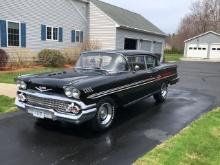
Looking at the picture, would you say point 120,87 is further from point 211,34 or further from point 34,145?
point 211,34

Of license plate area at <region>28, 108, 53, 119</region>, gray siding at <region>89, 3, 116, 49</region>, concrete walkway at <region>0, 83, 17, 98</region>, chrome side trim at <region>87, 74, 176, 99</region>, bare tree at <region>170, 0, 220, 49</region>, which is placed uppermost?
bare tree at <region>170, 0, 220, 49</region>

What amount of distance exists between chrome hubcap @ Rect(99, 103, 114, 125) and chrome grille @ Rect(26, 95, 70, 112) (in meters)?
0.90

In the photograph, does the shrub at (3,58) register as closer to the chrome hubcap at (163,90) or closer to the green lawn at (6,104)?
the green lawn at (6,104)

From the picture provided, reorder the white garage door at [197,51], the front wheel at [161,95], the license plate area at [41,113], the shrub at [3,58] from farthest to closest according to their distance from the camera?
the white garage door at [197,51] → the shrub at [3,58] → the front wheel at [161,95] → the license plate area at [41,113]

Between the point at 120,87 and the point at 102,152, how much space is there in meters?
1.91

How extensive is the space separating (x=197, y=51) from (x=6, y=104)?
4739cm

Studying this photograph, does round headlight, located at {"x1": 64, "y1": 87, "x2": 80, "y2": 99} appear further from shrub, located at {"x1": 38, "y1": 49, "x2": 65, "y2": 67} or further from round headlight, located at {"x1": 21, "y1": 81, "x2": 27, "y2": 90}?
shrub, located at {"x1": 38, "y1": 49, "x2": 65, "y2": 67}

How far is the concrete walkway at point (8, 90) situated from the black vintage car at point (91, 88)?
3315 millimetres

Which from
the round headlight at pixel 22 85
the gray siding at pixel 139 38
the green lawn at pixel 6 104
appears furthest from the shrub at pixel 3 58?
the round headlight at pixel 22 85

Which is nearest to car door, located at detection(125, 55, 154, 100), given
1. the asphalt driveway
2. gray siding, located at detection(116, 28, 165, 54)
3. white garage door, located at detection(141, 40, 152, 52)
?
the asphalt driveway

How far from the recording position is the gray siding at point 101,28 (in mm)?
25625

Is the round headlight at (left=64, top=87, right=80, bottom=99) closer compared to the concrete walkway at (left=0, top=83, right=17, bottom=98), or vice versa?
the round headlight at (left=64, top=87, right=80, bottom=99)

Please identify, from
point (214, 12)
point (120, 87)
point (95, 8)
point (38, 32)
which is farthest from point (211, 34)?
point (120, 87)

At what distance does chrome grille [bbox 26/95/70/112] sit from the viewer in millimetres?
5637
